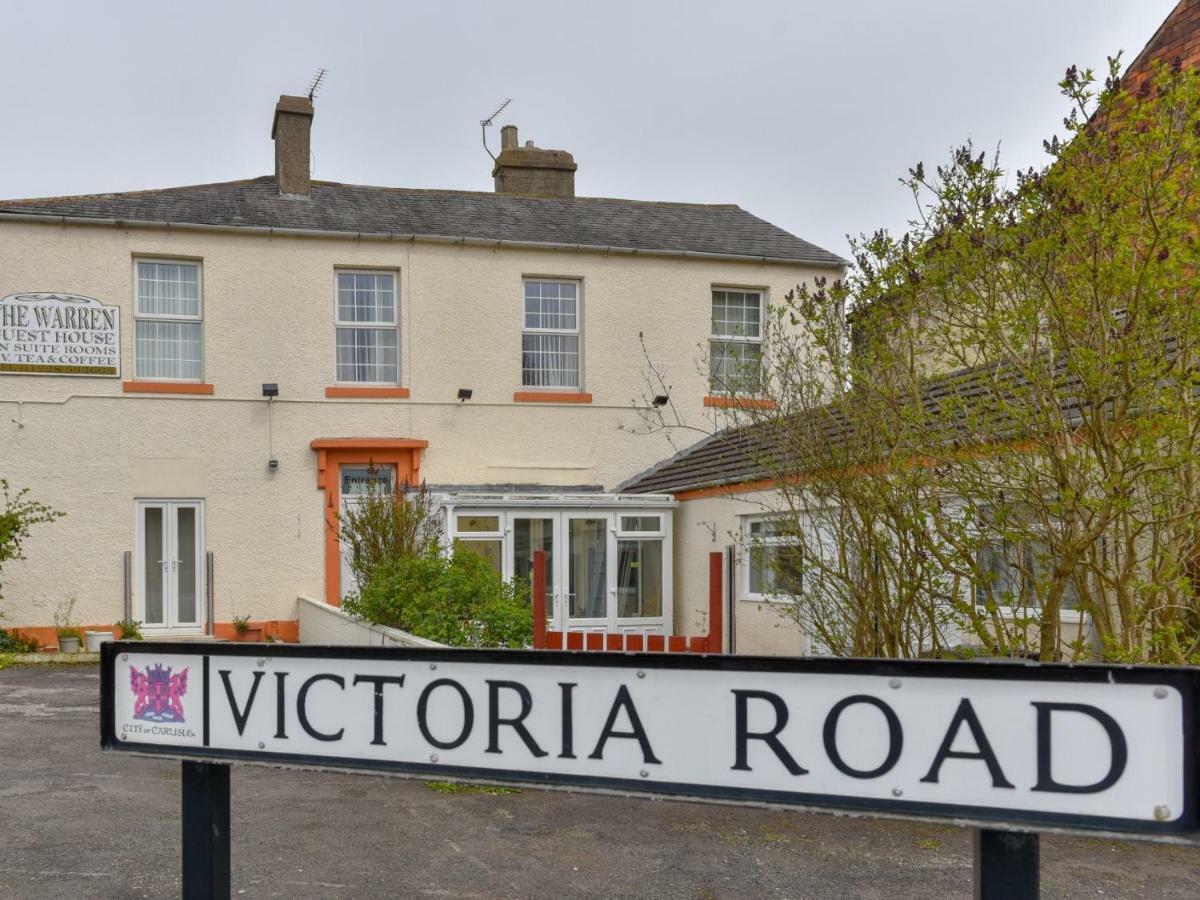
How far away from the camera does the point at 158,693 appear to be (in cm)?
268

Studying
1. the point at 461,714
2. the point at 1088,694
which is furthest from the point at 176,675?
the point at 1088,694

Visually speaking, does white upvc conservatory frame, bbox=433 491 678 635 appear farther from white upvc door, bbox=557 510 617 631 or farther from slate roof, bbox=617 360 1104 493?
slate roof, bbox=617 360 1104 493

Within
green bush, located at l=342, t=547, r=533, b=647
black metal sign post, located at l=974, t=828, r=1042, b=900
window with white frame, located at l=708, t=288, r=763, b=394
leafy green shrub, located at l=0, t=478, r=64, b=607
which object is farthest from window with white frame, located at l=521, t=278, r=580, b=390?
black metal sign post, located at l=974, t=828, r=1042, b=900

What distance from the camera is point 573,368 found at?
62.6ft

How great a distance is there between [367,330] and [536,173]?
468 centimetres

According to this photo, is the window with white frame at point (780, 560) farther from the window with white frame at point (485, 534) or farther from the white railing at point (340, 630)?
the window with white frame at point (485, 534)

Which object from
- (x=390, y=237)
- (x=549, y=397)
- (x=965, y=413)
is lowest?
(x=965, y=413)

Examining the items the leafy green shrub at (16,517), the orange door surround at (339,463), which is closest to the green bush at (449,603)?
the orange door surround at (339,463)

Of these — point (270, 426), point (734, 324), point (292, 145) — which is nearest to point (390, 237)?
point (292, 145)

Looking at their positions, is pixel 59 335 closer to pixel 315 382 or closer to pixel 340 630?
pixel 315 382

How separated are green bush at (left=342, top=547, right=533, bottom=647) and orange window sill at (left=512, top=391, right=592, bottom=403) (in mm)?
5785

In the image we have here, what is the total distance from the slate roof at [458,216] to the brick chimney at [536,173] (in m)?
0.67

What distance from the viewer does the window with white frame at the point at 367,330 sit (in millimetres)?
18109

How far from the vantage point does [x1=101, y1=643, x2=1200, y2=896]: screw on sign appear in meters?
1.87
